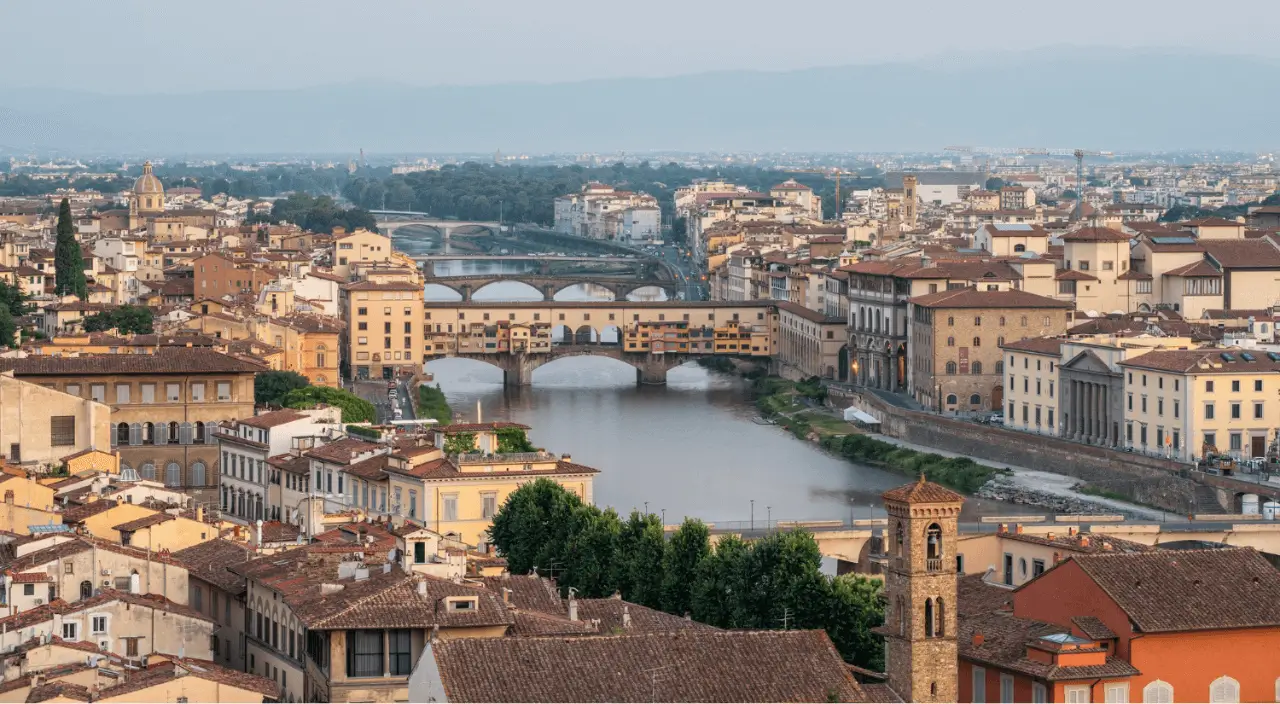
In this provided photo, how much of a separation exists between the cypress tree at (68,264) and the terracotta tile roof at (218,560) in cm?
3080

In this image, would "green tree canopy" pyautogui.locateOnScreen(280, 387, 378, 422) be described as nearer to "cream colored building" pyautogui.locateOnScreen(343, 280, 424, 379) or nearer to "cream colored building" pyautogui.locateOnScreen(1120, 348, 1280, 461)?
"cream colored building" pyautogui.locateOnScreen(1120, 348, 1280, 461)

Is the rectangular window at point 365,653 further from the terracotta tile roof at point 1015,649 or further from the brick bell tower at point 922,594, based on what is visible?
the terracotta tile roof at point 1015,649

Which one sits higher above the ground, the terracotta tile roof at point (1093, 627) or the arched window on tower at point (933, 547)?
the arched window on tower at point (933, 547)

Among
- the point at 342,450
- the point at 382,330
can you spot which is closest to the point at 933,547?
the point at 342,450

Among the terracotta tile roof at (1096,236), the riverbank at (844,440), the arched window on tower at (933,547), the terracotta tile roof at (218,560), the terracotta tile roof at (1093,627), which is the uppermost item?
the terracotta tile roof at (1096,236)

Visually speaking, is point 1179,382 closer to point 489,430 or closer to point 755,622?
point 489,430

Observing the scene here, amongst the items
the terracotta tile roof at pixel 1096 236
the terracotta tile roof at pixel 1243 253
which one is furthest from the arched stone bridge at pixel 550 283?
the terracotta tile roof at pixel 1243 253

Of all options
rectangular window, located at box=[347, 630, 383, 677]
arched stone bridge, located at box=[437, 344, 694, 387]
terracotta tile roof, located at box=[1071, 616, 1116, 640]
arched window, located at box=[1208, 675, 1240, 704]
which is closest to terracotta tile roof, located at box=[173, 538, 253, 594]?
rectangular window, located at box=[347, 630, 383, 677]

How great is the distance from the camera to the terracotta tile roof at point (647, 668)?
1305cm

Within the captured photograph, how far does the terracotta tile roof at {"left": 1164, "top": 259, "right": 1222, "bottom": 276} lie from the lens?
51.1 m

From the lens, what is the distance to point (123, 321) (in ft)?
140

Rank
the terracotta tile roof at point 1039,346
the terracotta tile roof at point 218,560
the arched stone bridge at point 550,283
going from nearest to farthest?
the terracotta tile roof at point 218,560
the terracotta tile roof at point 1039,346
the arched stone bridge at point 550,283

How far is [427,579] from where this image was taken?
15148 millimetres

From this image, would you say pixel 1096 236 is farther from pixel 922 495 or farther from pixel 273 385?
A: pixel 922 495
